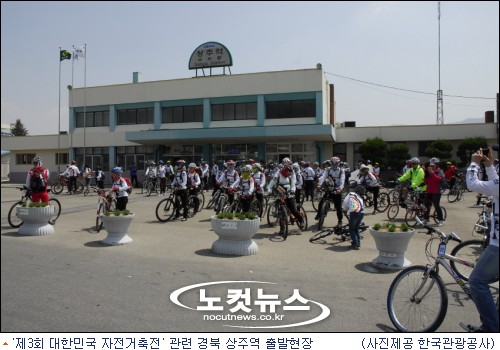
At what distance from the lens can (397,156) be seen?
24359mm

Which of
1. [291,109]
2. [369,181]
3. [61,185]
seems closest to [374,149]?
[291,109]

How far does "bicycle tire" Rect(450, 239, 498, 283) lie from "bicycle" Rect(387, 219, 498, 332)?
214 mm

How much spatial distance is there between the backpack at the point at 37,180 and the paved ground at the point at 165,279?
82 cm

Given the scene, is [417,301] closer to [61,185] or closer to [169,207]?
[61,185]

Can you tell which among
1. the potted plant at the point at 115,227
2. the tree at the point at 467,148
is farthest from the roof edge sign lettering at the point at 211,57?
the potted plant at the point at 115,227

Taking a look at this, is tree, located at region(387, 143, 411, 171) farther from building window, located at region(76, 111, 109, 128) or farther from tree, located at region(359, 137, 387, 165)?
building window, located at region(76, 111, 109, 128)

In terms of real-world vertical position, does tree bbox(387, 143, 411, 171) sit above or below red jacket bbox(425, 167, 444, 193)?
above

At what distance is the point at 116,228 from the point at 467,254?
6.75 meters

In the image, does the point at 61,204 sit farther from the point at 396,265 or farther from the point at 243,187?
the point at 396,265

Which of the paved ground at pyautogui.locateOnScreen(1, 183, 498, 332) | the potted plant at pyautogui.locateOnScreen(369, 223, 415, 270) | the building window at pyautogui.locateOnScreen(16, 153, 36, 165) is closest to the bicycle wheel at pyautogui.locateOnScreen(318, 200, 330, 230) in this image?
the paved ground at pyautogui.locateOnScreen(1, 183, 498, 332)

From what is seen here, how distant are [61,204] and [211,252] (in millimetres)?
5635

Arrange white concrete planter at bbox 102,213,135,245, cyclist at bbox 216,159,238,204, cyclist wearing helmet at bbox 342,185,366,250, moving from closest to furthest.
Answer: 1. cyclist wearing helmet at bbox 342,185,366,250
2. white concrete planter at bbox 102,213,135,245
3. cyclist at bbox 216,159,238,204

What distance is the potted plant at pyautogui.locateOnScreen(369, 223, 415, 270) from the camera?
688 centimetres

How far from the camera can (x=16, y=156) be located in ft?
17.0
